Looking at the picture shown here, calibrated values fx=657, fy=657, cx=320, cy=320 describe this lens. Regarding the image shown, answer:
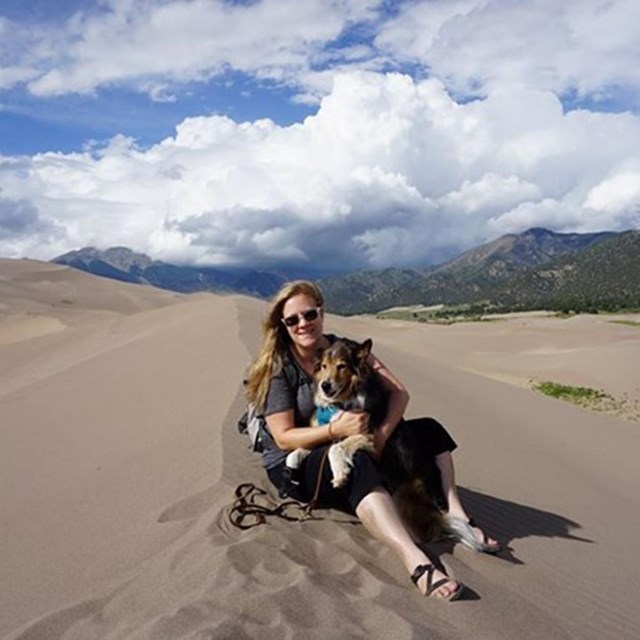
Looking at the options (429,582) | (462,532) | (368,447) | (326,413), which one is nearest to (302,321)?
(326,413)

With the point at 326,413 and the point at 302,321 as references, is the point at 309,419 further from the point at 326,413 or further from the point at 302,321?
the point at 302,321

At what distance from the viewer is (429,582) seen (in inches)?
145

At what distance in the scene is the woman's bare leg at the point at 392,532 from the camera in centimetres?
370

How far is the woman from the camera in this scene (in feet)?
13.7

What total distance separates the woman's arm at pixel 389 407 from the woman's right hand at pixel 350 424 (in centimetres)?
15

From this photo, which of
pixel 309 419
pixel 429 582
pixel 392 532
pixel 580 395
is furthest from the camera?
pixel 580 395

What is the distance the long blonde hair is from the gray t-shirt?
6cm

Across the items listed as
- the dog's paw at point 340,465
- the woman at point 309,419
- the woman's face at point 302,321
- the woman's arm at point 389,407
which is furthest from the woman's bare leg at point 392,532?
the woman's face at point 302,321

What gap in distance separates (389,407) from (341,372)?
52cm

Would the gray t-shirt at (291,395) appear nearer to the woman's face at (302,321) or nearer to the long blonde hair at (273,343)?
the long blonde hair at (273,343)

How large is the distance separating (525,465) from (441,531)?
4.18 meters

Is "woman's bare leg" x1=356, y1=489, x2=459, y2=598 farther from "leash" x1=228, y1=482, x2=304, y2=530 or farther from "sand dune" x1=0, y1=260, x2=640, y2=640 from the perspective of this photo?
"leash" x1=228, y1=482, x2=304, y2=530

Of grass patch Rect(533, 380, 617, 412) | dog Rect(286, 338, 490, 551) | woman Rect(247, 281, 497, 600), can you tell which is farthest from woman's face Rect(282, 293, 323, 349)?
grass patch Rect(533, 380, 617, 412)

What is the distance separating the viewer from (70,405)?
9781 mm
